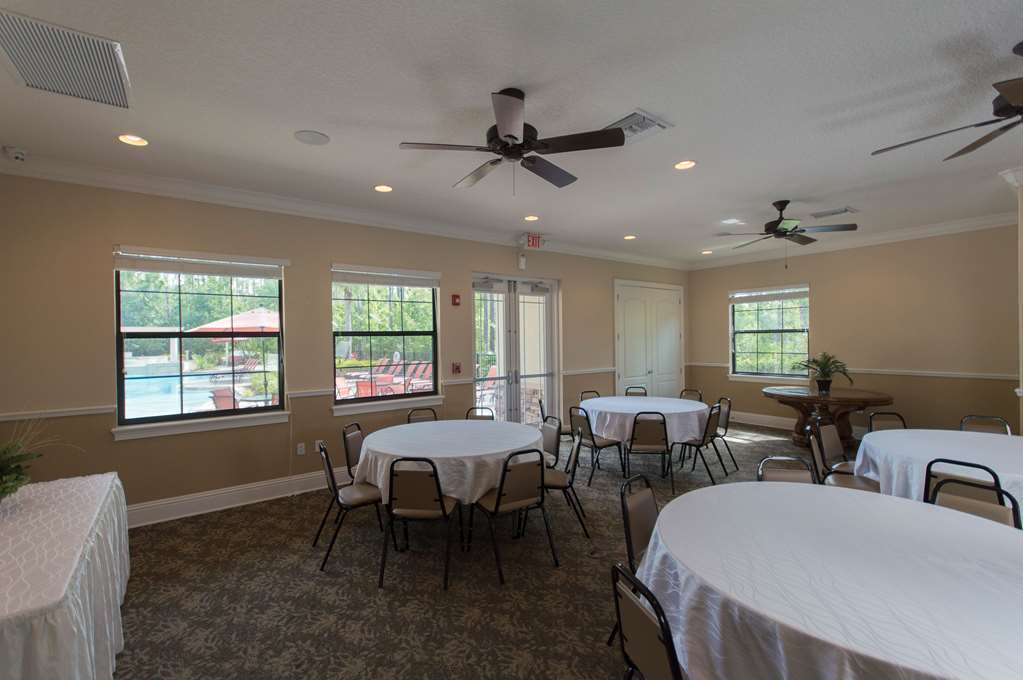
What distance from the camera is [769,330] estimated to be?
7.20 metres

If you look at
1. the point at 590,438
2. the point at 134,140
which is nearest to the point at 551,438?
the point at 590,438

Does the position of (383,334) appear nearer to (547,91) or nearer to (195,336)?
(195,336)

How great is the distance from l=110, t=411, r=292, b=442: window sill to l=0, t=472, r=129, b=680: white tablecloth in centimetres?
130

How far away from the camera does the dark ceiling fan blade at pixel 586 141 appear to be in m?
2.26

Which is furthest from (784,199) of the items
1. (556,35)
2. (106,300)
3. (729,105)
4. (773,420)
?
(106,300)

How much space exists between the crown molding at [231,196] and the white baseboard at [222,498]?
Answer: 2.55 metres

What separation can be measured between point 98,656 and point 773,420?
7.91 meters

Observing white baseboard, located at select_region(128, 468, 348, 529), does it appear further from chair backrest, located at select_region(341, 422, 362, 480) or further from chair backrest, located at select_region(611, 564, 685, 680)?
chair backrest, located at select_region(611, 564, 685, 680)

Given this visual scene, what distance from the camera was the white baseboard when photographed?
3588 mm

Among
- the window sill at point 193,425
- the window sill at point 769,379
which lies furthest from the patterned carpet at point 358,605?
the window sill at point 769,379

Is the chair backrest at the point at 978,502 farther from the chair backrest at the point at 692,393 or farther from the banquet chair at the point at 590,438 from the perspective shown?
the chair backrest at the point at 692,393

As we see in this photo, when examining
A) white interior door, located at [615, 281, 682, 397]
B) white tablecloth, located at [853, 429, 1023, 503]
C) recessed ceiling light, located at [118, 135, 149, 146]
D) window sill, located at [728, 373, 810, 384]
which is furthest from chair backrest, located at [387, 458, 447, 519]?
window sill, located at [728, 373, 810, 384]

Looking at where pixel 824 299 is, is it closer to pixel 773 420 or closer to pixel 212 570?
pixel 773 420

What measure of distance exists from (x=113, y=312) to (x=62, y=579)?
2877mm
